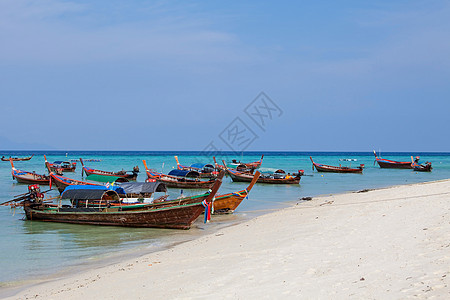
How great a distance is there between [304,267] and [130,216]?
438 inches

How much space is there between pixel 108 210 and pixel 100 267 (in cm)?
761

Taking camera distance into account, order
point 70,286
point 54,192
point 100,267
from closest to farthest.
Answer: point 70,286, point 100,267, point 54,192

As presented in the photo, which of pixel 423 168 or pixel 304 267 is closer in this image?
pixel 304 267

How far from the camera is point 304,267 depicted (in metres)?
7.35

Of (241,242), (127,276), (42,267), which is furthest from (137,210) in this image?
(127,276)

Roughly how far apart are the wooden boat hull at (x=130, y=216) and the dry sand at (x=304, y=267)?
15.3 ft

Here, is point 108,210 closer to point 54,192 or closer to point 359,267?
point 359,267

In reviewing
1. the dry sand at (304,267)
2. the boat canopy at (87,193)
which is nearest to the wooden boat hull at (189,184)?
the boat canopy at (87,193)

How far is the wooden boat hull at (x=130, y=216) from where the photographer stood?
1642cm

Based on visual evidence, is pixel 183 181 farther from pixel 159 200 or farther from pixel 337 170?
pixel 337 170

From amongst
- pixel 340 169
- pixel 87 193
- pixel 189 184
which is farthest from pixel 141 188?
pixel 340 169

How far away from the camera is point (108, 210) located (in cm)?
1795

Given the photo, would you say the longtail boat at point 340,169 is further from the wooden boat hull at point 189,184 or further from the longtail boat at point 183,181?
the wooden boat hull at point 189,184

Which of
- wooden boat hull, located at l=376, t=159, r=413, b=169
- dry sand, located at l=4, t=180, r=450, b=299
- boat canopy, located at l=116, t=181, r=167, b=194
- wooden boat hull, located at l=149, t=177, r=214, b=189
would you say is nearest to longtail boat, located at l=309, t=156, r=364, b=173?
wooden boat hull, located at l=376, t=159, r=413, b=169
